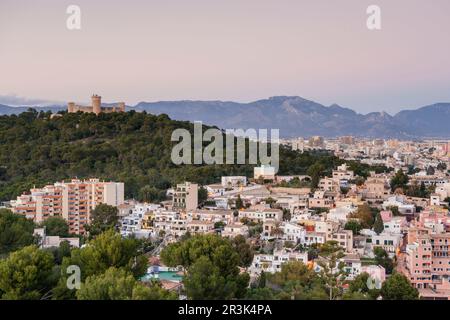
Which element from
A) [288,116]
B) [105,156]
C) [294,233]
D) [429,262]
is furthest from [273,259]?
[288,116]

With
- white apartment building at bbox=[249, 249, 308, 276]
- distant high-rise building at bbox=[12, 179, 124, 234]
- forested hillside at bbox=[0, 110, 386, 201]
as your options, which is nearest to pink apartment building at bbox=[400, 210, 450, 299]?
white apartment building at bbox=[249, 249, 308, 276]

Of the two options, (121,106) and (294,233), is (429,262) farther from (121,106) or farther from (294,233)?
(121,106)

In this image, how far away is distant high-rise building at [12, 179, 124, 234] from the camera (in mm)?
10812

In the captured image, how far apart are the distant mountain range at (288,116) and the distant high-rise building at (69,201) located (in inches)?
227

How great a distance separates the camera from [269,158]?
1648cm

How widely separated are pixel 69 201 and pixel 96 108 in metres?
8.04

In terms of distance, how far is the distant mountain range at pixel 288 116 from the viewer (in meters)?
19.7

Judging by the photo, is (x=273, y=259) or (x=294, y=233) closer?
(x=273, y=259)

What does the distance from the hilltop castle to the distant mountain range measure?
0.63 meters

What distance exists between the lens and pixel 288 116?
20984 mm

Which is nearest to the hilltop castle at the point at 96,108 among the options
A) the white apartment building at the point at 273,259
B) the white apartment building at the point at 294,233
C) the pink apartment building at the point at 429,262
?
the white apartment building at the point at 294,233

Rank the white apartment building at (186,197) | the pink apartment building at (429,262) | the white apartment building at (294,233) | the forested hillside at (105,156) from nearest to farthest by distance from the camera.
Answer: the pink apartment building at (429,262) → the white apartment building at (294,233) → the white apartment building at (186,197) → the forested hillside at (105,156)

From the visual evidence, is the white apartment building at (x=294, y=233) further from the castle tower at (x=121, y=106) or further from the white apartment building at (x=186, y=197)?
the castle tower at (x=121, y=106)

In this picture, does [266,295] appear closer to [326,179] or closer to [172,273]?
[172,273]
